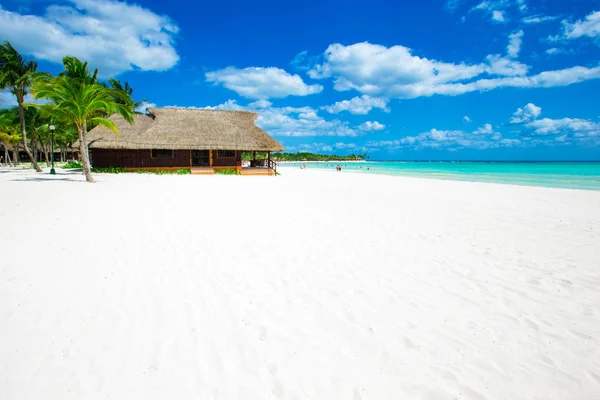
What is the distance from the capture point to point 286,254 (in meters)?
4.59

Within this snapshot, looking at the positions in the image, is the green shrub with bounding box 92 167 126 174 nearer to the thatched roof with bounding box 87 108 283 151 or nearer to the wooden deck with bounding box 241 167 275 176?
the thatched roof with bounding box 87 108 283 151

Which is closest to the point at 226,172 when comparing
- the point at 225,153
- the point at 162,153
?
the point at 225,153

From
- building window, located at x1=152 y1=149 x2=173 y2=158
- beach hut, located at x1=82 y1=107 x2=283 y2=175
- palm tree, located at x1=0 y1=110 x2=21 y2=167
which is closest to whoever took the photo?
beach hut, located at x1=82 y1=107 x2=283 y2=175

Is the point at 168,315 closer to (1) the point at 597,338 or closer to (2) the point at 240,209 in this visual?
(1) the point at 597,338

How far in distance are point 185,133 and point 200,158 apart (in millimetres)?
2508

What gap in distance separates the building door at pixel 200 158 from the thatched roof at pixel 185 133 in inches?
76.0

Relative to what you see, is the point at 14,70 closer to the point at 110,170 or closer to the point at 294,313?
the point at 110,170

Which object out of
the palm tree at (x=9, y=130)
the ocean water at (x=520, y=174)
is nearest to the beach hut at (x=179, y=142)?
the palm tree at (x=9, y=130)

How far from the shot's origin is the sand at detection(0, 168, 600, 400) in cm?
212

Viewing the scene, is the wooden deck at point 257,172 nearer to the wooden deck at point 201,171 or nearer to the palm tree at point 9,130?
the wooden deck at point 201,171

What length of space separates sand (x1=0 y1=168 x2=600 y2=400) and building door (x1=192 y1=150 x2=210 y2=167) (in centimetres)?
1773

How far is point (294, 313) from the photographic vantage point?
297 centimetres

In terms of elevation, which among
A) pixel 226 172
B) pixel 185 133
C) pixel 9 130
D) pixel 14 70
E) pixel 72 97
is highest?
pixel 14 70

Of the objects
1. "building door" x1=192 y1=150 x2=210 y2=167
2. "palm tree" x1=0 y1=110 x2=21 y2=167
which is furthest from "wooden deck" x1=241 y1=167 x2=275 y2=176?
"palm tree" x1=0 y1=110 x2=21 y2=167
